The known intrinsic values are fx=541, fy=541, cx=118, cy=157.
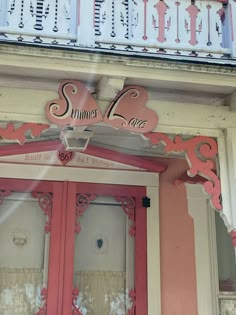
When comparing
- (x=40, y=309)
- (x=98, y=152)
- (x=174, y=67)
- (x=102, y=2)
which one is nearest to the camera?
(x=174, y=67)

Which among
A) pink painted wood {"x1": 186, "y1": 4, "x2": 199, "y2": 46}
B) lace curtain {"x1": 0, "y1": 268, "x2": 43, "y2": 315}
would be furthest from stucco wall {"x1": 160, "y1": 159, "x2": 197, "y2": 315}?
pink painted wood {"x1": 186, "y1": 4, "x2": 199, "y2": 46}

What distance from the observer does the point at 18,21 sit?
3.95m

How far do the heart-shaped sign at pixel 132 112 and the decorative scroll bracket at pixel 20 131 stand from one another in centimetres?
50

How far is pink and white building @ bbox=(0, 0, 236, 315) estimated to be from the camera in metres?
3.92

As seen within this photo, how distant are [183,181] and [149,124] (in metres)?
1.46

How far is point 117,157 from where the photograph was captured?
535 centimetres

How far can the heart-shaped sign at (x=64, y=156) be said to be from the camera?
521cm

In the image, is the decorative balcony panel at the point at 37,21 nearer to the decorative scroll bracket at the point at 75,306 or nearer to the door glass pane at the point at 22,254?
the door glass pane at the point at 22,254

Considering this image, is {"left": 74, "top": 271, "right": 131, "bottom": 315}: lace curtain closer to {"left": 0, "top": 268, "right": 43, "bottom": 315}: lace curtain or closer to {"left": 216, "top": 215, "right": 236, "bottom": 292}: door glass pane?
{"left": 0, "top": 268, "right": 43, "bottom": 315}: lace curtain

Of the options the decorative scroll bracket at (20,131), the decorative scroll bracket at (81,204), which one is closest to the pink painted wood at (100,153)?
the decorative scroll bracket at (81,204)

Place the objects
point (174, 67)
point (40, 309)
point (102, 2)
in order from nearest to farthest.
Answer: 1. point (174, 67)
2. point (102, 2)
3. point (40, 309)

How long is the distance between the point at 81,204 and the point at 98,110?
1.44 meters

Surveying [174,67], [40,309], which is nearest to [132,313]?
[40,309]

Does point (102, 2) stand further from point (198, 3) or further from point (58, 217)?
point (58, 217)
